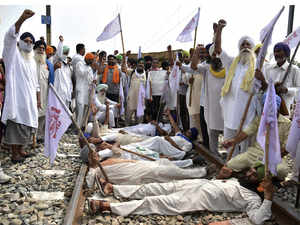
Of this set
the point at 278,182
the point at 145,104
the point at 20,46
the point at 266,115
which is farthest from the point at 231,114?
the point at 145,104

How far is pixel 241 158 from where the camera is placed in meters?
3.94

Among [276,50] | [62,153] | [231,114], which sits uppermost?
[276,50]

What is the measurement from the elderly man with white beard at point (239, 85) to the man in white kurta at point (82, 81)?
487cm

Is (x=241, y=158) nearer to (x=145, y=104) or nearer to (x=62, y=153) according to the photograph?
(x=62, y=153)

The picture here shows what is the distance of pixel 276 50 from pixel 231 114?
4.31 ft

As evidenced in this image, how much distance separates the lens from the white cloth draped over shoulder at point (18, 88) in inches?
179

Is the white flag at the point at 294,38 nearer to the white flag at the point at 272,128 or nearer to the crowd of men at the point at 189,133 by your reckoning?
the crowd of men at the point at 189,133

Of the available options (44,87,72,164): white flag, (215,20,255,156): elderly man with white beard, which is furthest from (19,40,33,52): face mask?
(215,20,255,156): elderly man with white beard

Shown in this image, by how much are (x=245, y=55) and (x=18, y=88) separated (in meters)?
3.93

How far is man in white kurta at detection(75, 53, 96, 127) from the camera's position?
335 inches

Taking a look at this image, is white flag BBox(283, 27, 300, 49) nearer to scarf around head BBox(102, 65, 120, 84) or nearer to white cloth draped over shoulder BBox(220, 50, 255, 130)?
white cloth draped over shoulder BBox(220, 50, 255, 130)

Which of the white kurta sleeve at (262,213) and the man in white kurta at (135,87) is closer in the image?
the white kurta sleeve at (262,213)

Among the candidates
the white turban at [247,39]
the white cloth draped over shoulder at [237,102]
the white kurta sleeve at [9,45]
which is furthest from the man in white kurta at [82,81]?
the white turban at [247,39]

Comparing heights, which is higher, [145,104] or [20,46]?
[20,46]
